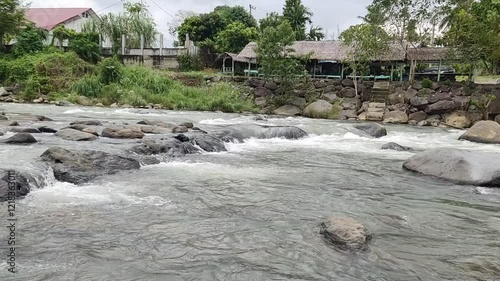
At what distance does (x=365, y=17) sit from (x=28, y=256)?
29976mm

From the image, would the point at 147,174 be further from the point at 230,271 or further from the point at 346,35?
the point at 346,35

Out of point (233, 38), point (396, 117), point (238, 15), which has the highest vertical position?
point (238, 15)

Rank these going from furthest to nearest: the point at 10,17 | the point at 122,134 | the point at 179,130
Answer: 1. the point at 10,17
2. the point at 179,130
3. the point at 122,134

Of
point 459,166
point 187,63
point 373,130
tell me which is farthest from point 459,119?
point 187,63

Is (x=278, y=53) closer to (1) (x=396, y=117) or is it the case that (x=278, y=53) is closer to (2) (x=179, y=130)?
(1) (x=396, y=117)

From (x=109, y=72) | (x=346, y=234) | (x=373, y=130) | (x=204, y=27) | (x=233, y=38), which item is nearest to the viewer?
(x=346, y=234)

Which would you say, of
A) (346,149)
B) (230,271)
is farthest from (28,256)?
(346,149)

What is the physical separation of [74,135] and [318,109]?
1638 cm

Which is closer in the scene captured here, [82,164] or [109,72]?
[82,164]

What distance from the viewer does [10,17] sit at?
31547mm

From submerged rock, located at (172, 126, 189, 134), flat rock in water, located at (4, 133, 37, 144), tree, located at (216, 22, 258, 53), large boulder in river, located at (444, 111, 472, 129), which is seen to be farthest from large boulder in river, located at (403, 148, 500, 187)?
tree, located at (216, 22, 258, 53)

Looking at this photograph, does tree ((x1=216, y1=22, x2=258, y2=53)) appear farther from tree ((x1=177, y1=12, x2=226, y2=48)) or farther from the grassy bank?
the grassy bank

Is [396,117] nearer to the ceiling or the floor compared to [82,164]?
nearer to the floor

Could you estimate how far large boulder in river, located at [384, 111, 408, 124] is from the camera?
2433 centimetres
